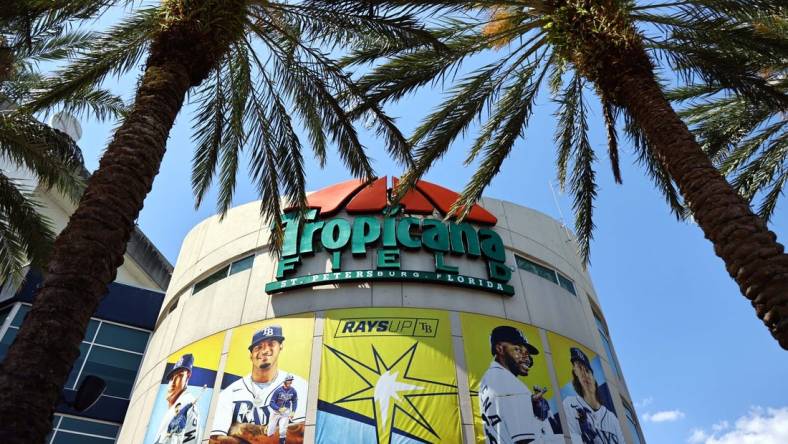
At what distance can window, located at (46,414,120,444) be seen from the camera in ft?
65.9

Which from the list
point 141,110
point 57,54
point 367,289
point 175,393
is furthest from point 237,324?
point 141,110

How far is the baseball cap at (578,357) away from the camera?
18.2 m

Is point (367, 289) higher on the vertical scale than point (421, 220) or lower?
lower

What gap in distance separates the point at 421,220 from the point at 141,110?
13.9 m

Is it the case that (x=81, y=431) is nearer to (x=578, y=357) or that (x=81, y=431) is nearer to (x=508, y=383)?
(x=508, y=383)

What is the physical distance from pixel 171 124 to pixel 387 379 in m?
10.5

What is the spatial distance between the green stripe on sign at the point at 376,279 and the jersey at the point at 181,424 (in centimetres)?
402

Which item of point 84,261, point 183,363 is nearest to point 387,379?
point 183,363

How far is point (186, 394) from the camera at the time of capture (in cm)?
1686

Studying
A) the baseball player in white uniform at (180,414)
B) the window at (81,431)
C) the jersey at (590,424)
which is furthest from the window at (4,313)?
the jersey at (590,424)

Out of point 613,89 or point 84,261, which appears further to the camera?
point 613,89

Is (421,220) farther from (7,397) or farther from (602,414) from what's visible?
(7,397)

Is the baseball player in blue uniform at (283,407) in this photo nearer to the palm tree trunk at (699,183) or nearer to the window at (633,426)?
the window at (633,426)

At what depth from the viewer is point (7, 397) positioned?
4105mm
